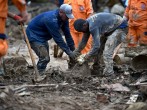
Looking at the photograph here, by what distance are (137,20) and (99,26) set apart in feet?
8.71

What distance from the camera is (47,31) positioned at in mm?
10969

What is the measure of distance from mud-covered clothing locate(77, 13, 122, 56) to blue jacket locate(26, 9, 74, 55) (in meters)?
0.53

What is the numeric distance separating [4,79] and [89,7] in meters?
3.55

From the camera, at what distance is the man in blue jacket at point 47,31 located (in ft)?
34.7

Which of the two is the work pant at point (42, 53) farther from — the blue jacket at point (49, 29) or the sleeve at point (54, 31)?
the sleeve at point (54, 31)

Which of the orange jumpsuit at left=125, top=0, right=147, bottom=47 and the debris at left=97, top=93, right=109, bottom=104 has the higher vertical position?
the orange jumpsuit at left=125, top=0, right=147, bottom=47

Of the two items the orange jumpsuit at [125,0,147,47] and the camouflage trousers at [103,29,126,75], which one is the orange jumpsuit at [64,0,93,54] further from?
the camouflage trousers at [103,29,126,75]

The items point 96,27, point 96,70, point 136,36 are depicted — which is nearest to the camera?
point 96,27

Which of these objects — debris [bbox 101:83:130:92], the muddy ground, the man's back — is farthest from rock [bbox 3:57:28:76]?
debris [bbox 101:83:130:92]

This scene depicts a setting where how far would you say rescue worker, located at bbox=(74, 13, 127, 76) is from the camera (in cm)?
1027

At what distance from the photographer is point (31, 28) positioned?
11070 millimetres

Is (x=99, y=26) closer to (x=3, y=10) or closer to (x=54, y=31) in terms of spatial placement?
(x=54, y=31)

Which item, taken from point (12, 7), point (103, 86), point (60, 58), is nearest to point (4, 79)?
point (103, 86)

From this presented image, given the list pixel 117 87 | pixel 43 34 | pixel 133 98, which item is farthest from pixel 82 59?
pixel 133 98
